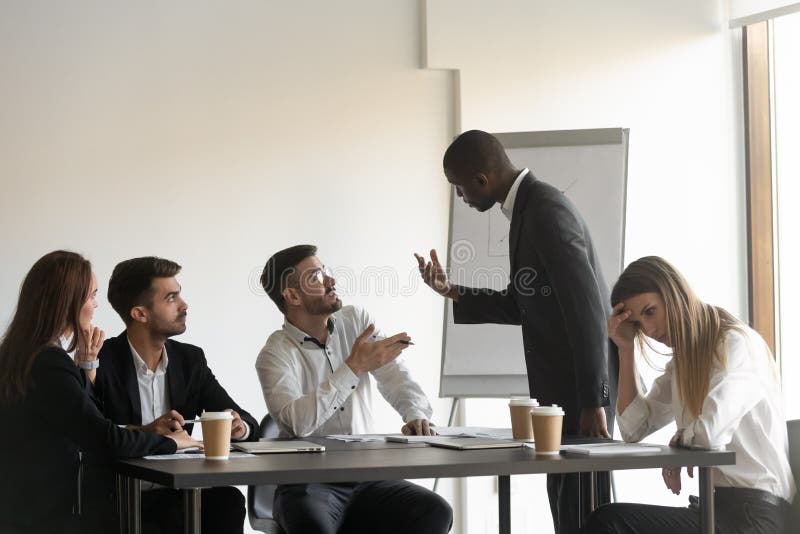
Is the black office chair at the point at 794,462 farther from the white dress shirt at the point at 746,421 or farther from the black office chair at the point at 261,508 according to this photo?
the black office chair at the point at 261,508

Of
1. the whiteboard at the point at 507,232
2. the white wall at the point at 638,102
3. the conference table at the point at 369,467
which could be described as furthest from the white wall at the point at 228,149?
the conference table at the point at 369,467

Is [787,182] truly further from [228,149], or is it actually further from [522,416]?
[522,416]

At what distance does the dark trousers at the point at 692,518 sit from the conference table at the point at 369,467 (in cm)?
14

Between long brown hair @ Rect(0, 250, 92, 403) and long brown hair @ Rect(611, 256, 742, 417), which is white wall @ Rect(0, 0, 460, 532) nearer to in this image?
long brown hair @ Rect(0, 250, 92, 403)

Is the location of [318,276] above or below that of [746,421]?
above

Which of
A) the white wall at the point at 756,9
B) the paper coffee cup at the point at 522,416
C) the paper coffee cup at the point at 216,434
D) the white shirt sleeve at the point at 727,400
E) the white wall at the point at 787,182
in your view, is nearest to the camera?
the paper coffee cup at the point at 216,434

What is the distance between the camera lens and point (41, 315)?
2.41 metres

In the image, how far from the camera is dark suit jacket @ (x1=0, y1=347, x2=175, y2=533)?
7.45ft

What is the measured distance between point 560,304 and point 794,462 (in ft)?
2.46

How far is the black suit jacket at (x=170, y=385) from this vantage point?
2719 millimetres

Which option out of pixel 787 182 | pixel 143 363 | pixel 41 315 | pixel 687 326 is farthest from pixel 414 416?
pixel 787 182

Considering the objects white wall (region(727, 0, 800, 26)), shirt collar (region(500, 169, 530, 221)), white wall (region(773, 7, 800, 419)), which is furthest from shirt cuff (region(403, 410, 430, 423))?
white wall (region(727, 0, 800, 26))

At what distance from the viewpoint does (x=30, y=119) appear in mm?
4121

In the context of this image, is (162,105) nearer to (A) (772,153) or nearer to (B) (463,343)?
(B) (463,343)
